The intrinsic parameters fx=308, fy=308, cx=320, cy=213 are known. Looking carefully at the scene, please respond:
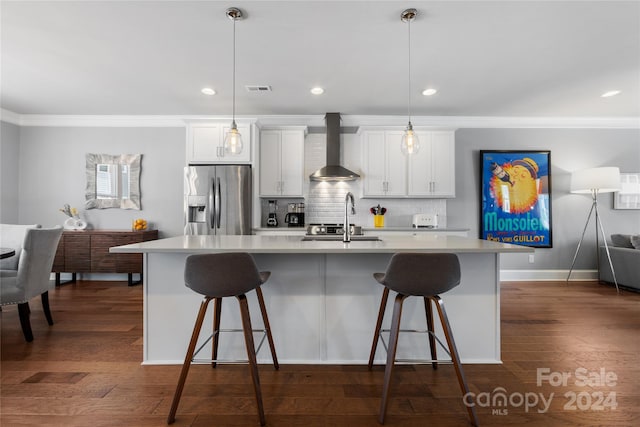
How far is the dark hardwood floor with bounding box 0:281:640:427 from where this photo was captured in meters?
1.59

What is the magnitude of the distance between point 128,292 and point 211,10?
3.59 meters

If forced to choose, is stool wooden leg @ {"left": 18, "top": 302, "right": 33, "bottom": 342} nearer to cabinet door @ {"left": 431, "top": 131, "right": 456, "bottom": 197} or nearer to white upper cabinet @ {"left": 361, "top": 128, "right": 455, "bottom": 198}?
white upper cabinet @ {"left": 361, "top": 128, "right": 455, "bottom": 198}

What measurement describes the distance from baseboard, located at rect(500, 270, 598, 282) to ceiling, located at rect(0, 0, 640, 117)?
7.98ft

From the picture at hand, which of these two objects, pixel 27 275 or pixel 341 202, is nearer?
pixel 27 275

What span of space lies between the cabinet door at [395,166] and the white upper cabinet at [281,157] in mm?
1261

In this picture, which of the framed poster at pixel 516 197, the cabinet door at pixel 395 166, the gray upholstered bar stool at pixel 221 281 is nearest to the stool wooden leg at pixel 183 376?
the gray upholstered bar stool at pixel 221 281

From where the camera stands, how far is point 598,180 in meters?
4.34

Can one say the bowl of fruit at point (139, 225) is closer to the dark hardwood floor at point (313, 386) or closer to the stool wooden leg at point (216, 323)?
the dark hardwood floor at point (313, 386)

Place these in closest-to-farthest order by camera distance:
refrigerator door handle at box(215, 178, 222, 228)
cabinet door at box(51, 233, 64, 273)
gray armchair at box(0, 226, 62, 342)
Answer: gray armchair at box(0, 226, 62, 342), refrigerator door handle at box(215, 178, 222, 228), cabinet door at box(51, 233, 64, 273)

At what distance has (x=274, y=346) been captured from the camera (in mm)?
2100

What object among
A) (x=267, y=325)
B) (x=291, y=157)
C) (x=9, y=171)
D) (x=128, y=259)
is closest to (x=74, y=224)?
(x=128, y=259)

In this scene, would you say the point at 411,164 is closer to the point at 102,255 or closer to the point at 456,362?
the point at 456,362

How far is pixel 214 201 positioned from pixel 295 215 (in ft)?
3.92

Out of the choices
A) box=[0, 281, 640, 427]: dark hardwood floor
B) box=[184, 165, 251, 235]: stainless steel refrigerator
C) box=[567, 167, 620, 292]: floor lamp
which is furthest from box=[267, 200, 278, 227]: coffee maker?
box=[567, 167, 620, 292]: floor lamp
